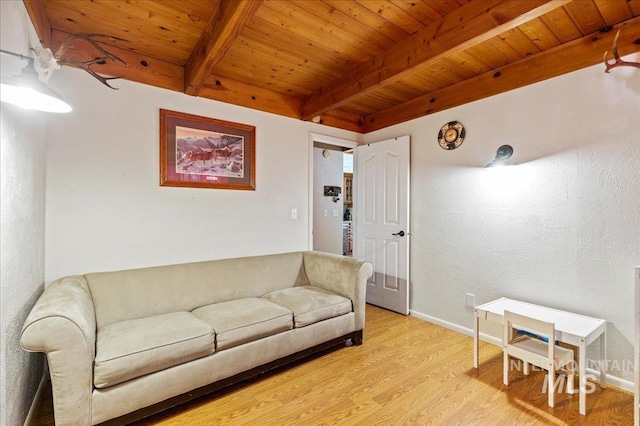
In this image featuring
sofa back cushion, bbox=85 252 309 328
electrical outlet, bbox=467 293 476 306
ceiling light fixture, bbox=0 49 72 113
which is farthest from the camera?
electrical outlet, bbox=467 293 476 306

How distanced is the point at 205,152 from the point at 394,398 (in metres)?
2.46

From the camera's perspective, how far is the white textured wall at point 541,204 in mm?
2043

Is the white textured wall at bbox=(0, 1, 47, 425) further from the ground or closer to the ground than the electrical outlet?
further from the ground

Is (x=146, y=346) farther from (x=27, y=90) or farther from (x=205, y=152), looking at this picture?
(x=205, y=152)

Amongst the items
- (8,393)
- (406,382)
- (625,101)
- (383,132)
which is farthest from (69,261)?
(625,101)

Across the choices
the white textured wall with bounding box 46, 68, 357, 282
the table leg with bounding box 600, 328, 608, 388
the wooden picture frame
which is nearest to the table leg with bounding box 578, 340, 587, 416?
the table leg with bounding box 600, 328, 608, 388

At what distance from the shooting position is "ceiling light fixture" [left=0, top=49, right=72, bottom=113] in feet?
3.54

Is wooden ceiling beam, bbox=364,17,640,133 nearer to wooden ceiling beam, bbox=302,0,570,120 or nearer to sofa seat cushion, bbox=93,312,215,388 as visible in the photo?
wooden ceiling beam, bbox=302,0,570,120

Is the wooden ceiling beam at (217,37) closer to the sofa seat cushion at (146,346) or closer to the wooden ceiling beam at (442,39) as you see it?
the wooden ceiling beam at (442,39)

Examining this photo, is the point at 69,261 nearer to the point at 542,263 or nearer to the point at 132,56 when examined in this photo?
the point at 132,56

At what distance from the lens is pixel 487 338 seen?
276 cm

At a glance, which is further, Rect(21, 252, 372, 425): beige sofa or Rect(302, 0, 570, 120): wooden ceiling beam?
Rect(302, 0, 570, 120): wooden ceiling beam

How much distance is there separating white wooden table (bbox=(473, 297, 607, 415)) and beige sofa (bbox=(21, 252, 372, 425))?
3.43ft

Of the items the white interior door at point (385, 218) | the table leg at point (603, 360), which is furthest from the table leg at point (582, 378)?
the white interior door at point (385, 218)
